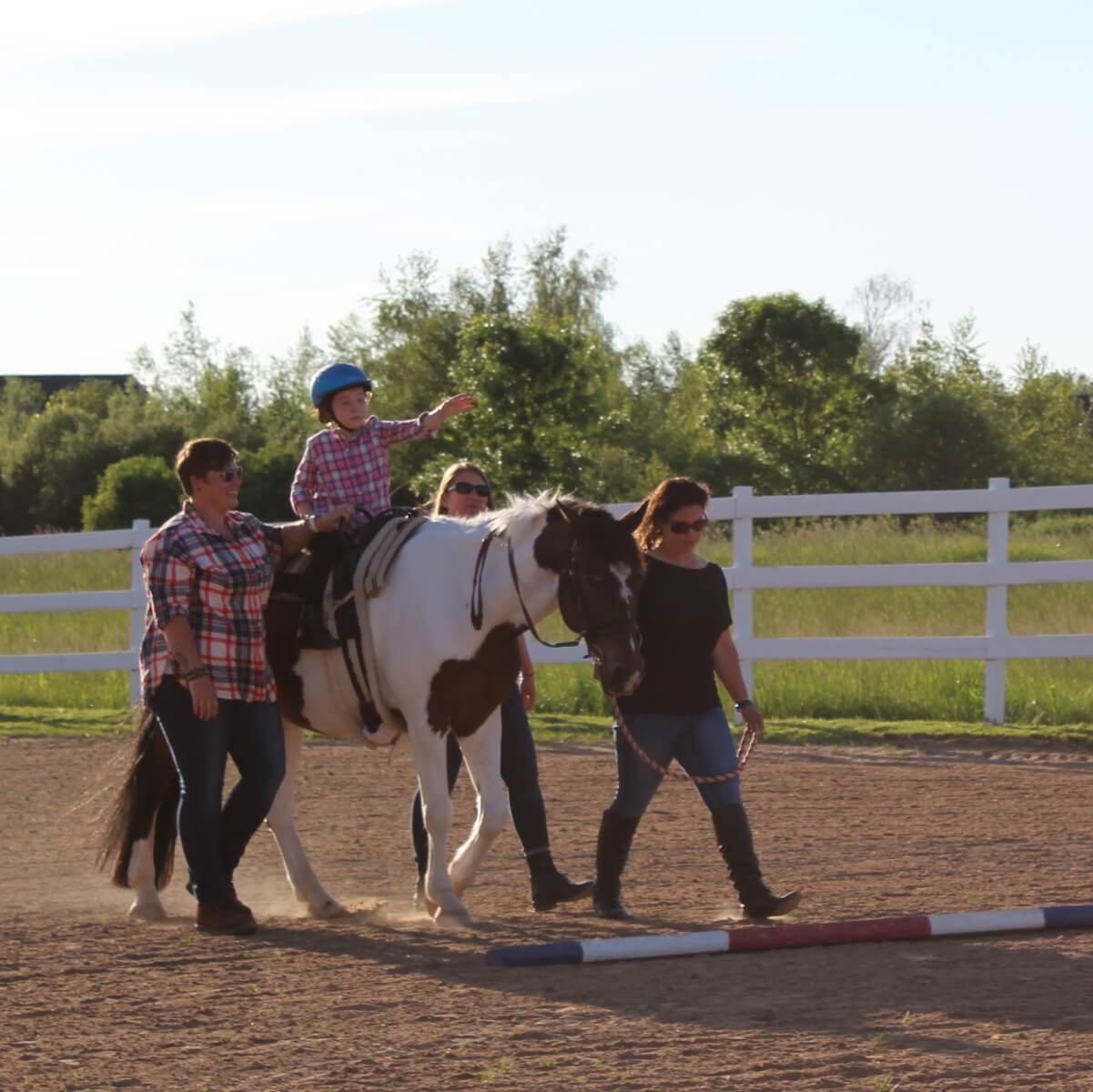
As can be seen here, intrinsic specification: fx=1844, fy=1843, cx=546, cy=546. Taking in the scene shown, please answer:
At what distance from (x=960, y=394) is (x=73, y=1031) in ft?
133

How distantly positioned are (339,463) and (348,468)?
0.03 metres

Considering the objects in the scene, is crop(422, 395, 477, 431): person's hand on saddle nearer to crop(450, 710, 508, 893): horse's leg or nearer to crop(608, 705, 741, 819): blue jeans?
crop(450, 710, 508, 893): horse's leg

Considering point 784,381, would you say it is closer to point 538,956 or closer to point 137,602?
point 137,602

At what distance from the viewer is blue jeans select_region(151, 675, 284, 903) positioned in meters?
6.46

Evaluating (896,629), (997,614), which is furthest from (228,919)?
(896,629)

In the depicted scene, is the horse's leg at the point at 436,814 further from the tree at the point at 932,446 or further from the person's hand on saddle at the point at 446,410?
the tree at the point at 932,446

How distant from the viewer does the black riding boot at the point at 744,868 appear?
251 inches

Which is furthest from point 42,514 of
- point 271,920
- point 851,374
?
point 271,920

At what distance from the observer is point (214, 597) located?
6.41 m

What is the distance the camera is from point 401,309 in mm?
48375

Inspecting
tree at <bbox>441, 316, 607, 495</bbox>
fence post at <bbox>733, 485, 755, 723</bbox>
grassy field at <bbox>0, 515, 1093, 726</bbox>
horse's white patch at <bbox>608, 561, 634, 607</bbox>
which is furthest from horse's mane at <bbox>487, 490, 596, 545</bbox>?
tree at <bbox>441, 316, 607, 495</bbox>

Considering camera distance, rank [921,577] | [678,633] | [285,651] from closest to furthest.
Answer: [678,633], [285,651], [921,577]

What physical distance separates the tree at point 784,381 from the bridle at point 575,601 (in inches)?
1354

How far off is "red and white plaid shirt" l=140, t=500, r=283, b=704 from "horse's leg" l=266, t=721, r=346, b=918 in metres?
0.50
